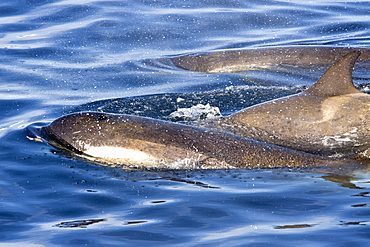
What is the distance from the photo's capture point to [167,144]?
7.47 metres

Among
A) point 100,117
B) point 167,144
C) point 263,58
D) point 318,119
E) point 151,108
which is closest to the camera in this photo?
point 167,144

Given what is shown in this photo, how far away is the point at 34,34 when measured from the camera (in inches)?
675

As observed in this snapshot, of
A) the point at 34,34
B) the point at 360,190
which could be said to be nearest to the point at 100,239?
the point at 360,190

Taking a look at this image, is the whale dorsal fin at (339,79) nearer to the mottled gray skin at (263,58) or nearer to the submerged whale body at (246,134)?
the submerged whale body at (246,134)

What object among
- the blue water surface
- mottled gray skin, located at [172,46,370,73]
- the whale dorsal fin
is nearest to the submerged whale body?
the whale dorsal fin

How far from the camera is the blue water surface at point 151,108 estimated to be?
5.60 metres

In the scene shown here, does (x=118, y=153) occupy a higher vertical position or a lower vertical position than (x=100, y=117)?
lower

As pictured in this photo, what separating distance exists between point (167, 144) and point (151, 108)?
2650 mm

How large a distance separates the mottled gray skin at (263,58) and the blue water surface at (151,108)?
421 mm

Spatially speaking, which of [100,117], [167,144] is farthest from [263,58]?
[167,144]

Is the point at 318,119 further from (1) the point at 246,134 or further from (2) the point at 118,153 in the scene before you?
(2) the point at 118,153

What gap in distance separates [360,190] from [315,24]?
39.5 ft

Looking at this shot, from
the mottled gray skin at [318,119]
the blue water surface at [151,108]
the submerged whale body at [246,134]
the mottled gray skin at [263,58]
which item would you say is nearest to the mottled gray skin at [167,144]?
the submerged whale body at [246,134]

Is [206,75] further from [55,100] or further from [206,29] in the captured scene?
[206,29]
